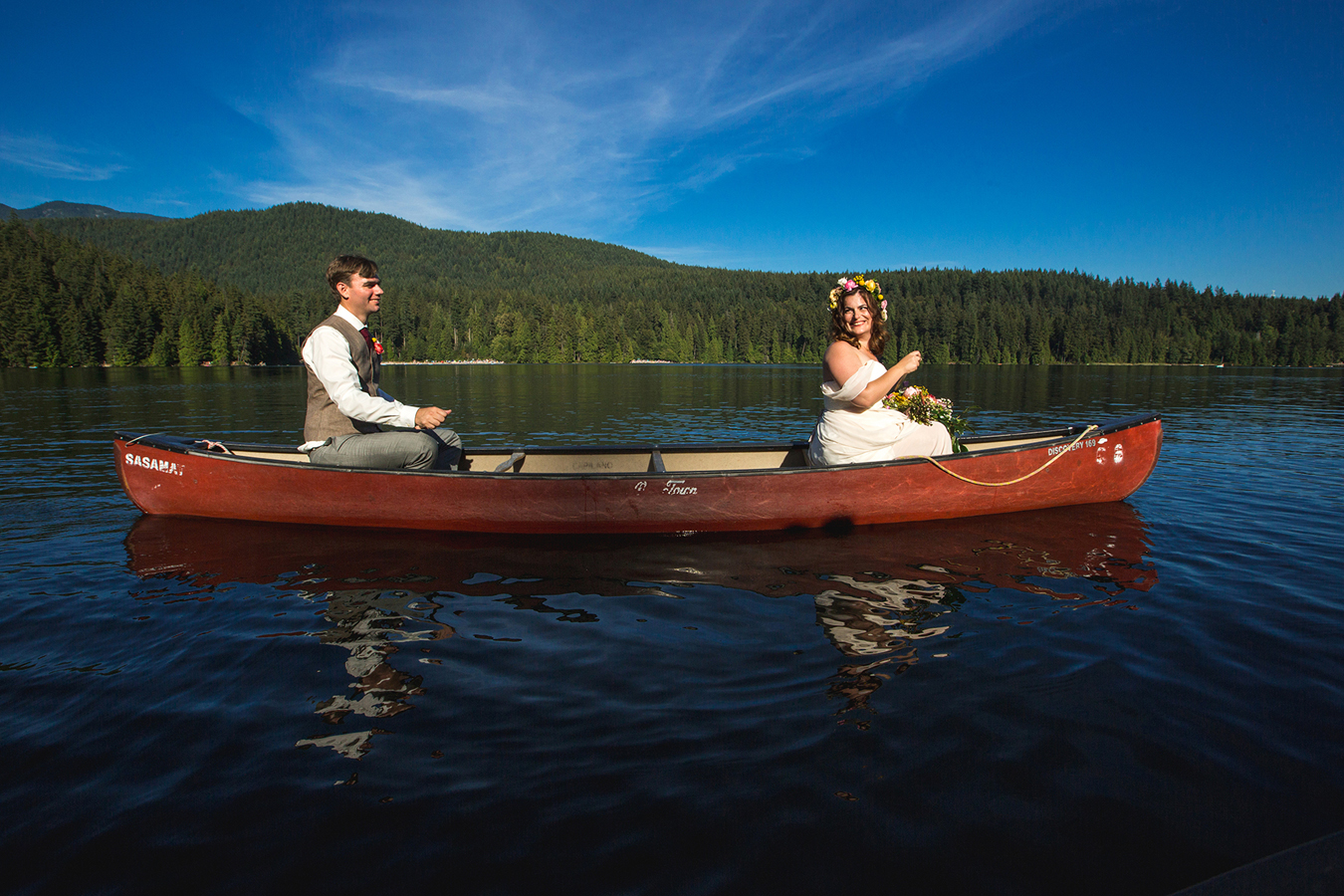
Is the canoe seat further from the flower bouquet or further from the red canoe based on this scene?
the flower bouquet

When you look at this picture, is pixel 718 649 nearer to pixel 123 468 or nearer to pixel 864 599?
pixel 864 599

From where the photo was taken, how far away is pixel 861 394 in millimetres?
6484

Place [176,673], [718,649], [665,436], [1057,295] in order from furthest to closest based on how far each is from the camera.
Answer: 1. [1057,295]
2. [665,436]
3. [718,649]
4. [176,673]

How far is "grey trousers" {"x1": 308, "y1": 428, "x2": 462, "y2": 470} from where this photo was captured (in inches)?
271

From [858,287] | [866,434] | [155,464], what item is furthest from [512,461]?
[858,287]

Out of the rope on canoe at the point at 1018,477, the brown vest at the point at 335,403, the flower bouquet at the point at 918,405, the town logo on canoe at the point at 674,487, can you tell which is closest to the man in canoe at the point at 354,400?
the brown vest at the point at 335,403

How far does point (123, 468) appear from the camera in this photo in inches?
298

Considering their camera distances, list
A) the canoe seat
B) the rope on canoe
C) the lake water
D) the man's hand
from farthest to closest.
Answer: the canoe seat
the rope on canoe
the man's hand
the lake water

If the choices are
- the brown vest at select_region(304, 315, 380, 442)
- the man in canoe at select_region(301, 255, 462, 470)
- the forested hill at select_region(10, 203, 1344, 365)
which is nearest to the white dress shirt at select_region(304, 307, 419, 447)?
the man in canoe at select_region(301, 255, 462, 470)

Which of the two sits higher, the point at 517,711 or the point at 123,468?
the point at 123,468

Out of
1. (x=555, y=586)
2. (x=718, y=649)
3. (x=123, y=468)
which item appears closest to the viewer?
(x=718, y=649)

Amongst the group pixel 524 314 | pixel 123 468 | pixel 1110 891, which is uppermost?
pixel 524 314

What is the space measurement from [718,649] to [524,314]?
434 ft

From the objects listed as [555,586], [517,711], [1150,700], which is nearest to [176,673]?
[517,711]
